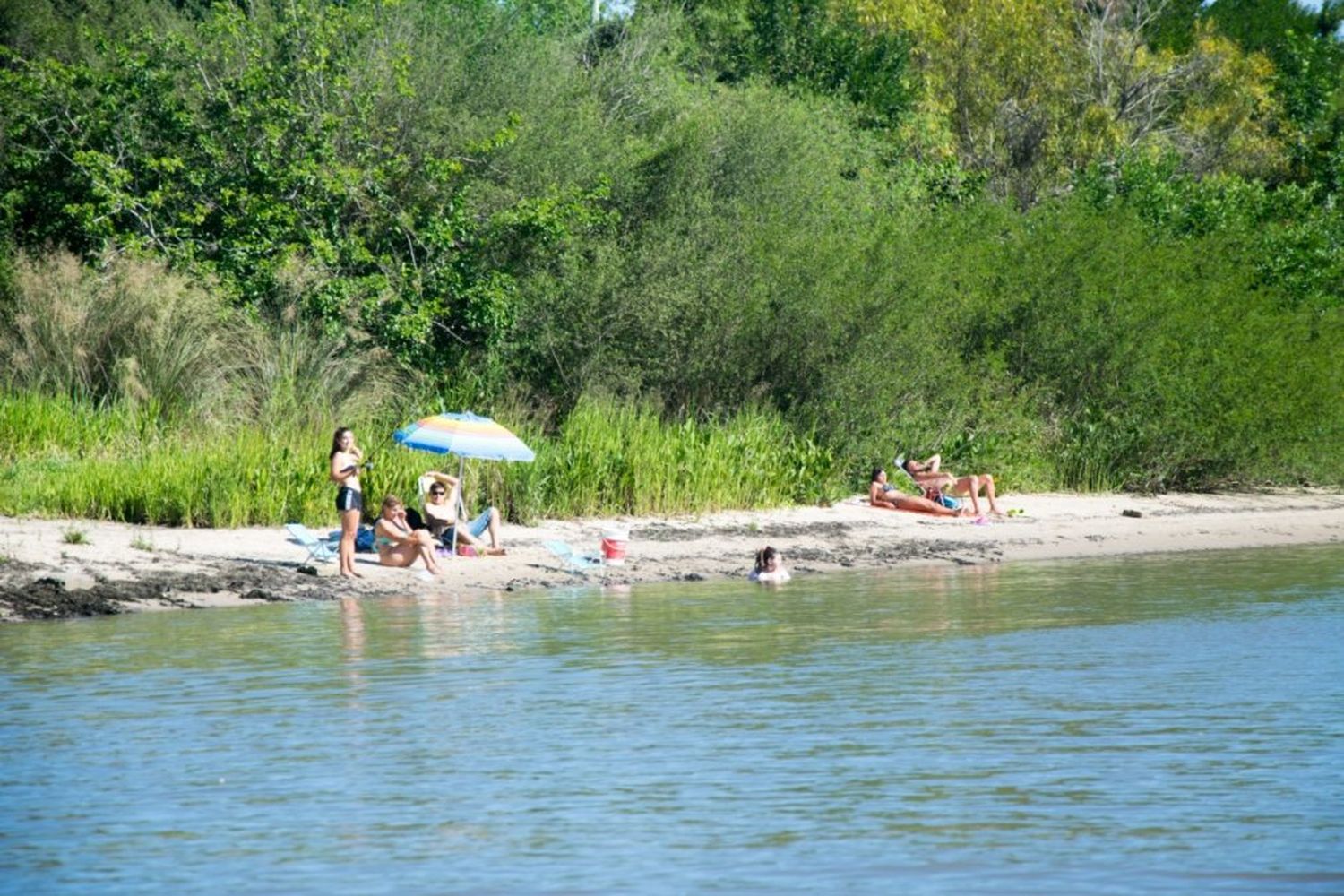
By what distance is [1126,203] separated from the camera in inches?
1326

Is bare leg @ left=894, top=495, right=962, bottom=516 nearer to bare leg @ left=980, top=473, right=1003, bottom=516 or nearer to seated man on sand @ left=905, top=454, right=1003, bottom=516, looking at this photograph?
seated man on sand @ left=905, top=454, right=1003, bottom=516

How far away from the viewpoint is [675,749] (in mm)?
11016

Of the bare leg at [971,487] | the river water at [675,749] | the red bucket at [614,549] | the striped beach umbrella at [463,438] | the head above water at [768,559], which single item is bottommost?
the river water at [675,749]

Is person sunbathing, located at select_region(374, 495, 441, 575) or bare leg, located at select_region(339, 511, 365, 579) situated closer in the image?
bare leg, located at select_region(339, 511, 365, 579)

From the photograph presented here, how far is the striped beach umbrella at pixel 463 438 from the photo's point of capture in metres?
18.9

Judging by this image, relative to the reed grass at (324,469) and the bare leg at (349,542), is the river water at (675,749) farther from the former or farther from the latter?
the reed grass at (324,469)

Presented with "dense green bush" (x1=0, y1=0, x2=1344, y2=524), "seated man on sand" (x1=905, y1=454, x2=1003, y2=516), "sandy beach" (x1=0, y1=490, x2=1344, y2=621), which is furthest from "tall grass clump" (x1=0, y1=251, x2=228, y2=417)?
"seated man on sand" (x1=905, y1=454, x2=1003, y2=516)

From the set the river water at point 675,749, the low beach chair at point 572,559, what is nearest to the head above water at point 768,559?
the low beach chair at point 572,559

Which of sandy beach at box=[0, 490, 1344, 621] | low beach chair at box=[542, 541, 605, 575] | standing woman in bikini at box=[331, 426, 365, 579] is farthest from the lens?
low beach chair at box=[542, 541, 605, 575]

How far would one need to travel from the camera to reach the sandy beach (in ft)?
57.5

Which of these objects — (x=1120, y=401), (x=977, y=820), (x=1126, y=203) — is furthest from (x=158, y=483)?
(x=1126, y=203)

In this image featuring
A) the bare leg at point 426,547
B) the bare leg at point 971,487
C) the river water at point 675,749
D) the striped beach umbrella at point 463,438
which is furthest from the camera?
the bare leg at point 971,487

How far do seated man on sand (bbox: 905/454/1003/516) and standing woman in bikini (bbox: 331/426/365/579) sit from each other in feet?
30.0

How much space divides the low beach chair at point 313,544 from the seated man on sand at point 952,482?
30.5ft
